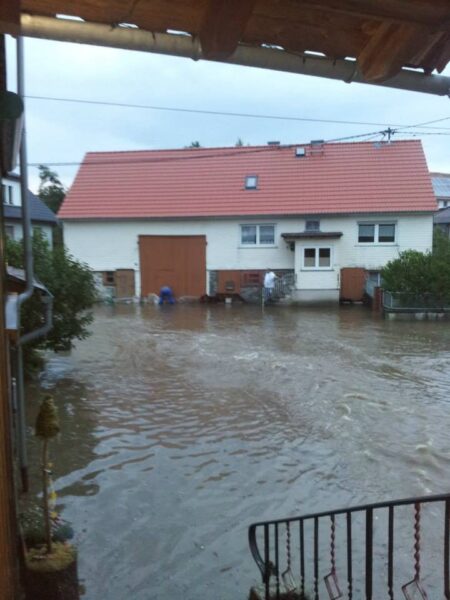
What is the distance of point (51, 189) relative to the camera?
44094 mm

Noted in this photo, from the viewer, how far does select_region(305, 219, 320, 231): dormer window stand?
78.9 feet

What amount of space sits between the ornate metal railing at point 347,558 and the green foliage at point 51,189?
42131 millimetres

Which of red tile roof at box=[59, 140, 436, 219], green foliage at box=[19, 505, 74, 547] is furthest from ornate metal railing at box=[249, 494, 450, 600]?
red tile roof at box=[59, 140, 436, 219]

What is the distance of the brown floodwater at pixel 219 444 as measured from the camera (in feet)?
14.5

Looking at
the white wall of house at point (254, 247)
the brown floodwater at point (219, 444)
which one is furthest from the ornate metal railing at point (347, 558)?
the white wall of house at point (254, 247)

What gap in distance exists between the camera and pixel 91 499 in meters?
5.32

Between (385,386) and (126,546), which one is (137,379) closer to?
(385,386)

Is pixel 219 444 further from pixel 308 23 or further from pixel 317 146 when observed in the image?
pixel 317 146

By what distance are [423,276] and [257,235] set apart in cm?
828

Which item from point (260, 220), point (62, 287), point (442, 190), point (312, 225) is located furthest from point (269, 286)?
point (442, 190)

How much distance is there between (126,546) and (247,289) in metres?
19.6

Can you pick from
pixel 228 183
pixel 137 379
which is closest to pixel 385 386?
pixel 137 379

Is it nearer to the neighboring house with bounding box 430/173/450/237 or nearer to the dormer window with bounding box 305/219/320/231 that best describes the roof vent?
the dormer window with bounding box 305/219/320/231

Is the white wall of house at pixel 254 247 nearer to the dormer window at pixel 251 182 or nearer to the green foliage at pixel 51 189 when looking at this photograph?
the dormer window at pixel 251 182
